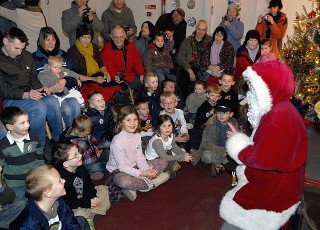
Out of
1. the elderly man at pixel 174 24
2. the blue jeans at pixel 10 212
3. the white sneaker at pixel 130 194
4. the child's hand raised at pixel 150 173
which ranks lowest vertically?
the white sneaker at pixel 130 194

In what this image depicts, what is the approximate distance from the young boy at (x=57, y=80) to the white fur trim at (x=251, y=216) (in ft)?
7.51

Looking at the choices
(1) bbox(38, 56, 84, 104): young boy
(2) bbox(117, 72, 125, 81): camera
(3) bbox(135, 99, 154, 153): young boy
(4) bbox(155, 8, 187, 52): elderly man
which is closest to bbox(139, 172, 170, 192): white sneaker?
(3) bbox(135, 99, 154, 153): young boy

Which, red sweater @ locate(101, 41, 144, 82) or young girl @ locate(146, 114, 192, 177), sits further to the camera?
red sweater @ locate(101, 41, 144, 82)

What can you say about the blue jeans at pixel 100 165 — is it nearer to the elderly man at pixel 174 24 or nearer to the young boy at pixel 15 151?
the young boy at pixel 15 151

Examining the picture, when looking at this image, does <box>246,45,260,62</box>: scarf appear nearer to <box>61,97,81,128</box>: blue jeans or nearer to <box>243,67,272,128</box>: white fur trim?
<box>61,97,81,128</box>: blue jeans

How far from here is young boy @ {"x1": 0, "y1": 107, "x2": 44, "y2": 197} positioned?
9.75 ft

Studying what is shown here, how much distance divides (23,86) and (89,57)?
3.75 ft

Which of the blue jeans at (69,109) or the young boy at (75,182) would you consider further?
the blue jeans at (69,109)

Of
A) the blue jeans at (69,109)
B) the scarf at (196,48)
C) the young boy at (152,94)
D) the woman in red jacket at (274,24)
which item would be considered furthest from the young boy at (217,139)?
the woman in red jacket at (274,24)

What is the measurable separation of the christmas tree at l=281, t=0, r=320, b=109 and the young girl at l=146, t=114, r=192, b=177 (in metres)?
1.78

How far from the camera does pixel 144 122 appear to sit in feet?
14.1

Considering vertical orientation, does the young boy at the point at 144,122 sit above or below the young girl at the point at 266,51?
below

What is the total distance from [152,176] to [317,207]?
1.58 meters

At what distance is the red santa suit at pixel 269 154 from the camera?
229cm
